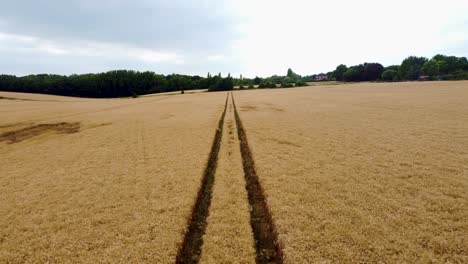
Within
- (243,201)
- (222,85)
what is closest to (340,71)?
(222,85)

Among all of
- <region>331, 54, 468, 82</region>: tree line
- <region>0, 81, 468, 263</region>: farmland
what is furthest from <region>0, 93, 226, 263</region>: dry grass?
<region>331, 54, 468, 82</region>: tree line

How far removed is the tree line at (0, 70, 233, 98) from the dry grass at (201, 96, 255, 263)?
346 feet

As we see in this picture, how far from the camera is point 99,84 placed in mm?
117875

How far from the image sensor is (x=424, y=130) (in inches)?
663

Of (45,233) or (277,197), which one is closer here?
(45,233)

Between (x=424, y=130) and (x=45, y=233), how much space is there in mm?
21484

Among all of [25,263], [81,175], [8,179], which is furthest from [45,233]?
[8,179]

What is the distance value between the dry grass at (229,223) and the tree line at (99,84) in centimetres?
10552

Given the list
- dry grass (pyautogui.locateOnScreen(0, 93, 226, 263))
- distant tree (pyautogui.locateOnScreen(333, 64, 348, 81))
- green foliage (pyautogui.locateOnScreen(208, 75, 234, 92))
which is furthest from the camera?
distant tree (pyautogui.locateOnScreen(333, 64, 348, 81))

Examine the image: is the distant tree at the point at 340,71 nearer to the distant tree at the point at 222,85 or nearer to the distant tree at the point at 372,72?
the distant tree at the point at 372,72

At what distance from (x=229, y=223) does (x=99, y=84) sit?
433 ft

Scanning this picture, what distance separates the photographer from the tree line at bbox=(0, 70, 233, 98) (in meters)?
114

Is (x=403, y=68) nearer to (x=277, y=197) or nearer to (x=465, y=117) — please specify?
(x=465, y=117)

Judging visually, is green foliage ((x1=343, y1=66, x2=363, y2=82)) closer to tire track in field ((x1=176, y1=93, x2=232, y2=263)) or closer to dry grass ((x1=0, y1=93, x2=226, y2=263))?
dry grass ((x1=0, y1=93, x2=226, y2=263))
